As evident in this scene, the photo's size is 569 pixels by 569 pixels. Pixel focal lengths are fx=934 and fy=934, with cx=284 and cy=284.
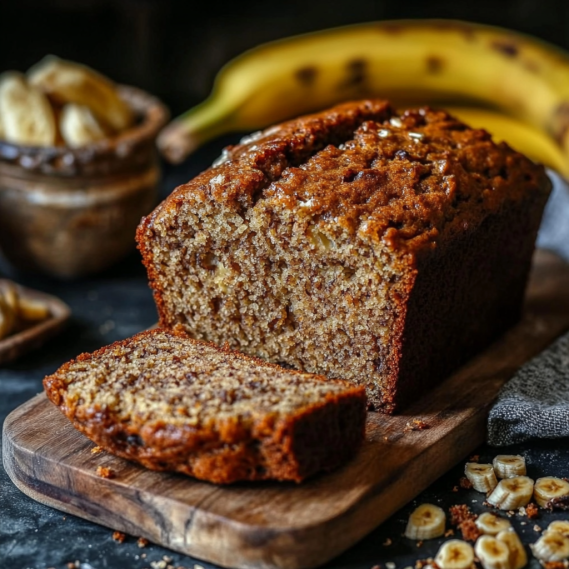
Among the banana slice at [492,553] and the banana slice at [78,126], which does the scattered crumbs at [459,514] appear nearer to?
the banana slice at [492,553]

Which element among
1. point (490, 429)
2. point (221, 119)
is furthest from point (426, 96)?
point (490, 429)

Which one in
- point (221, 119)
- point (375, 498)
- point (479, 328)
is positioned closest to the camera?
point (375, 498)

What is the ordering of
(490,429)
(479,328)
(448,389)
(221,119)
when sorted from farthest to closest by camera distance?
1. (221,119)
2. (479,328)
3. (448,389)
4. (490,429)

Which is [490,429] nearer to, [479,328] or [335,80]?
[479,328]

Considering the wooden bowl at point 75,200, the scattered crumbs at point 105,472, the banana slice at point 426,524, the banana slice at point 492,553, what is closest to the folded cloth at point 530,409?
the banana slice at point 426,524

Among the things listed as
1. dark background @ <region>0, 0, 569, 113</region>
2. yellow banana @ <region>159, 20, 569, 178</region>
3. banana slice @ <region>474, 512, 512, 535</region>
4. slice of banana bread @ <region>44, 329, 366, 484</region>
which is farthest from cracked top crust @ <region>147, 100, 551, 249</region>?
dark background @ <region>0, 0, 569, 113</region>
